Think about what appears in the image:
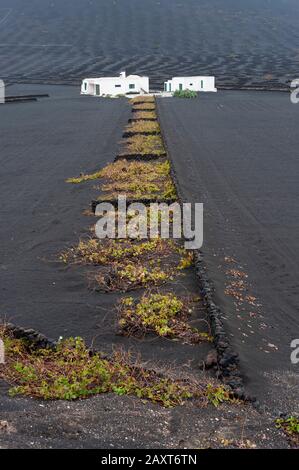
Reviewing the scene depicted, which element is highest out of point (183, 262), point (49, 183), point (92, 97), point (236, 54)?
point (236, 54)

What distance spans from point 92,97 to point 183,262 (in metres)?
42.9

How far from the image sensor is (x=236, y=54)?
87250 millimetres

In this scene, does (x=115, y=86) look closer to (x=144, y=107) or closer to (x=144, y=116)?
(x=144, y=107)

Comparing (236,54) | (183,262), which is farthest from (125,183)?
(236,54)

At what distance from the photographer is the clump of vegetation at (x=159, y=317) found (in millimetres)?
8289

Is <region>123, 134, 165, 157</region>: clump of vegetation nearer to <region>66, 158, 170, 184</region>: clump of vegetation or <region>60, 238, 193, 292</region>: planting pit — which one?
<region>66, 158, 170, 184</region>: clump of vegetation

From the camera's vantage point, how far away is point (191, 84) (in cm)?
5644

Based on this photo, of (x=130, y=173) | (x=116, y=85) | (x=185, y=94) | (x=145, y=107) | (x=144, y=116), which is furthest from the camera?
(x=116, y=85)

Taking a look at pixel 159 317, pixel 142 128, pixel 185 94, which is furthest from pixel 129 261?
pixel 185 94

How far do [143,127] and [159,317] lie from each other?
845 inches

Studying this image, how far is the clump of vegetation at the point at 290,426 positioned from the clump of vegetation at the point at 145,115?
94.6 feet

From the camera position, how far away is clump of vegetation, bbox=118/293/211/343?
8.29 metres

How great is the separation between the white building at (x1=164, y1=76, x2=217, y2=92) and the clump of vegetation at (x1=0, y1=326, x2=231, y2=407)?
5073 centimetres

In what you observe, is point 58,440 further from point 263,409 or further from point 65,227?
point 65,227
